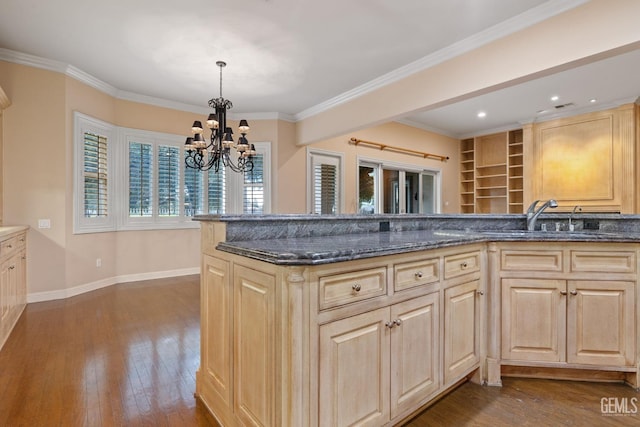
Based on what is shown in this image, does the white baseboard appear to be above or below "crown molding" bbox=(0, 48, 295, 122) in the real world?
below

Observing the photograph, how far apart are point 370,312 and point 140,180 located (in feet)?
16.4

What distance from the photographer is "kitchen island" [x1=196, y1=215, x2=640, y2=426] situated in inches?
51.1

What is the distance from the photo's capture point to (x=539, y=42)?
3014 millimetres

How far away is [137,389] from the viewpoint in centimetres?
213

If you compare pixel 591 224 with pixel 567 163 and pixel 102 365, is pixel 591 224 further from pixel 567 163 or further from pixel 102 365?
pixel 567 163

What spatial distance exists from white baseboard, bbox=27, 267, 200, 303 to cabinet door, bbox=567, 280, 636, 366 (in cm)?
539

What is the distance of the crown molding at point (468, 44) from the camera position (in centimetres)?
288

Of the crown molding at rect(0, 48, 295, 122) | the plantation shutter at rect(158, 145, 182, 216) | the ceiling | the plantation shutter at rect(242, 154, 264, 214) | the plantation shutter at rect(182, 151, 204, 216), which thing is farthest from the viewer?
the plantation shutter at rect(242, 154, 264, 214)

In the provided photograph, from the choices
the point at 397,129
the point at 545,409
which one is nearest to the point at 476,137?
the point at 397,129

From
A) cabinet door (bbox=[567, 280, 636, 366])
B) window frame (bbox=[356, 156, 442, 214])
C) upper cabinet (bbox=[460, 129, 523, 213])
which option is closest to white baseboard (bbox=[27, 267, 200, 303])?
window frame (bbox=[356, 156, 442, 214])

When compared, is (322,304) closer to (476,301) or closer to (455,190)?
(476,301)

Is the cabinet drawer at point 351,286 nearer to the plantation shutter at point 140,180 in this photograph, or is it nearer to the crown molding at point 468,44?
the crown molding at point 468,44

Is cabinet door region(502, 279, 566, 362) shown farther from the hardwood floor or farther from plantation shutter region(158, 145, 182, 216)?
plantation shutter region(158, 145, 182, 216)

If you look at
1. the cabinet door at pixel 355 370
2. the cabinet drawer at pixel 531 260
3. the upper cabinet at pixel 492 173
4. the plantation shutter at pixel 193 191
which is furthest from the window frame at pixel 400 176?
the cabinet door at pixel 355 370
